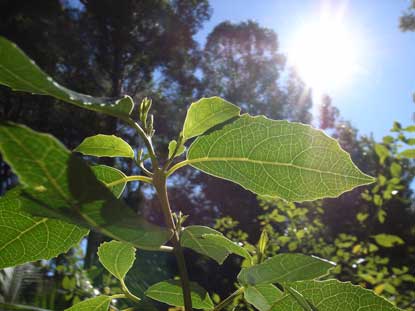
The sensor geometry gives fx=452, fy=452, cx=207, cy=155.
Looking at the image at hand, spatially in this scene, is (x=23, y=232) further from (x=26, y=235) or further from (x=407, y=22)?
(x=407, y=22)

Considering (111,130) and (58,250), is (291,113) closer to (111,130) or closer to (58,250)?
(111,130)

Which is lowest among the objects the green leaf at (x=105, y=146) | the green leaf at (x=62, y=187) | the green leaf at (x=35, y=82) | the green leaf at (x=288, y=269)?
the green leaf at (x=288, y=269)

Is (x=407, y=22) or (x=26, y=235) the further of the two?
(x=407, y=22)

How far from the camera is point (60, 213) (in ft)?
0.75

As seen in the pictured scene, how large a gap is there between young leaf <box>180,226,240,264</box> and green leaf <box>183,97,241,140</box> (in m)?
0.07

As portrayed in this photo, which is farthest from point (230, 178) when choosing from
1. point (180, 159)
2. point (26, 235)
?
point (180, 159)

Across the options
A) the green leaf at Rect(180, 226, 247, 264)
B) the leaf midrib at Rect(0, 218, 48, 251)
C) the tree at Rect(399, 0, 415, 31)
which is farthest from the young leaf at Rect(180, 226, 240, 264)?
the tree at Rect(399, 0, 415, 31)

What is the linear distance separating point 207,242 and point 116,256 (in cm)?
9

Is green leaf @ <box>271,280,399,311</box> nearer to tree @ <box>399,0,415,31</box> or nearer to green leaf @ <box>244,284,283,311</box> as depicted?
green leaf @ <box>244,284,283,311</box>

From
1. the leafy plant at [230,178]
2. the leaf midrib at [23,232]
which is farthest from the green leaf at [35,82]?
the leaf midrib at [23,232]

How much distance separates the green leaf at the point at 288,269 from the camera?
283 millimetres

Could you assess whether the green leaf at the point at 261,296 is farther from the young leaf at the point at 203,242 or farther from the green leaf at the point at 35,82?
the green leaf at the point at 35,82

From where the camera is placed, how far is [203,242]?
35 cm

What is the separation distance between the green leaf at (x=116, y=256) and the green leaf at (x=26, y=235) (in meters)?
0.05
